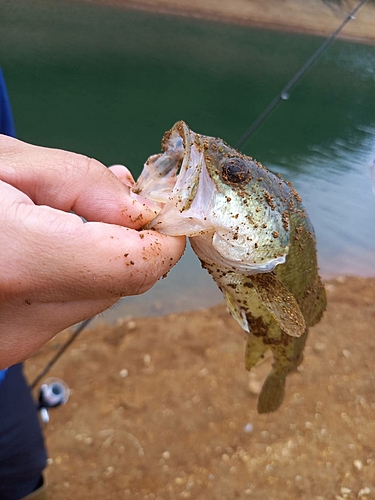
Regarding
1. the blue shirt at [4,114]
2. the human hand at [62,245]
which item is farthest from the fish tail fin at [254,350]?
the blue shirt at [4,114]

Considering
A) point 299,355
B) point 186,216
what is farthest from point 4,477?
point 186,216

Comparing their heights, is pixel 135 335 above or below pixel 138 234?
below

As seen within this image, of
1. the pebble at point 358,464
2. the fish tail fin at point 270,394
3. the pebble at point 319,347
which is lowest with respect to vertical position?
the pebble at point 319,347

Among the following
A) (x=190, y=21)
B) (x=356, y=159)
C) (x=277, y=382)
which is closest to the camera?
(x=277, y=382)

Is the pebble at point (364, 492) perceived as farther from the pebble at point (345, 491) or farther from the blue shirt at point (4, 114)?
the blue shirt at point (4, 114)

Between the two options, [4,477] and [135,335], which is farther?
[135,335]

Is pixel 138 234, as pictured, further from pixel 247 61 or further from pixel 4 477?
pixel 247 61

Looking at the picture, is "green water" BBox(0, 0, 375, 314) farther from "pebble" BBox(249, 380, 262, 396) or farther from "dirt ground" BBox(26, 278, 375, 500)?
"pebble" BBox(249, 380, 262, 396)
